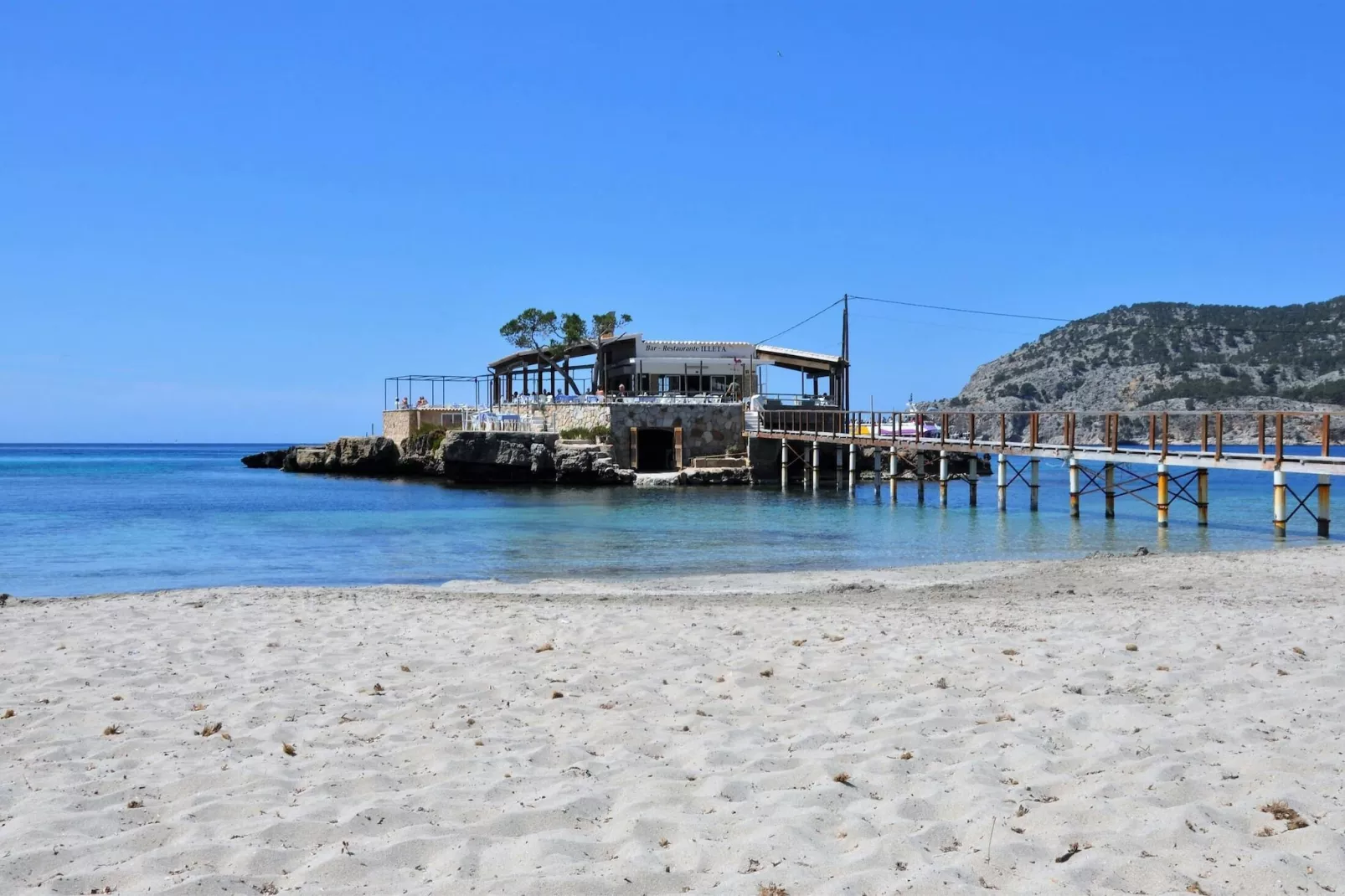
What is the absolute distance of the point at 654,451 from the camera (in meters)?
52.2

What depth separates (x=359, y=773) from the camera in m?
5.43

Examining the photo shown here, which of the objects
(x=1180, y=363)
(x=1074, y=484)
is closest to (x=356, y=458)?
(x=1074, y=484)

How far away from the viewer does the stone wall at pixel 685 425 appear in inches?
1966

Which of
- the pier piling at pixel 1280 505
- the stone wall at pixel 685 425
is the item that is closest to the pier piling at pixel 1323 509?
the pier piling at pixel 1280 505

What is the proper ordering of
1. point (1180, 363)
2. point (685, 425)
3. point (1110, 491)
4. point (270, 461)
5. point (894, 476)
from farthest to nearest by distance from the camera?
point (1180, 363) → point (270, 461) → point (685, 425) → point (894, 476) → point (1110, 491)

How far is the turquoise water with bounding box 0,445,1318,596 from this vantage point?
64.0ft

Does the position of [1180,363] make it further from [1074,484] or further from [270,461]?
[1074,484]

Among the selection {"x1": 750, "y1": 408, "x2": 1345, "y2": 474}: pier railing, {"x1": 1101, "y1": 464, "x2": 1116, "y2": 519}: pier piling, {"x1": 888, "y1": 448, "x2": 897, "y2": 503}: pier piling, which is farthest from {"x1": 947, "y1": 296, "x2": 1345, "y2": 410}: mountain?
{"x1": 1101, "y1": 464, "x2": 1116, "y2": 519}: pier piling

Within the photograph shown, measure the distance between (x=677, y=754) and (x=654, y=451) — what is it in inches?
1828

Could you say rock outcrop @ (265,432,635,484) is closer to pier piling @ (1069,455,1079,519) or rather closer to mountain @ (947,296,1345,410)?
pier piling @ (1069,455,1079,519)

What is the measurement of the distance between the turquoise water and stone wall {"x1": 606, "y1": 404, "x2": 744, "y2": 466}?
5.65 metres

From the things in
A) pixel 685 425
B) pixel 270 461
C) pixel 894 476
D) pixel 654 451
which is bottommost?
pixel 894 476

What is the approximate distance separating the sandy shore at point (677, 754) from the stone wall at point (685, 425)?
39.6 metres

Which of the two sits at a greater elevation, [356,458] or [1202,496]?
[356,458]
